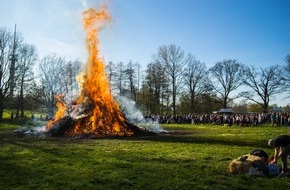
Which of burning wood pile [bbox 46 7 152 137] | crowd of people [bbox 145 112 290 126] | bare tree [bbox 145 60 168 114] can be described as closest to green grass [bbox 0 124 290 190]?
burning wood pile [bbox 46 7 152 137]

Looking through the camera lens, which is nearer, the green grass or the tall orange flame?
the green grass

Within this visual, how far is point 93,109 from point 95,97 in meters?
1.34

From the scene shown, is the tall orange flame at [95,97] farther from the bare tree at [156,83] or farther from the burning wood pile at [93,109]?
the bare tree at [156,83]

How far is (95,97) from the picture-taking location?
3231 centimetres

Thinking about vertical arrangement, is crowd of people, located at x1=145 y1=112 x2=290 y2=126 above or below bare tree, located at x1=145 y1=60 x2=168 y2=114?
below

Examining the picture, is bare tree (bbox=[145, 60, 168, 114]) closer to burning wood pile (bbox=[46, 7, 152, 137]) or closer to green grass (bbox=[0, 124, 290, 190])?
burning wood pile (bbox=[46, 7, 152, 137])

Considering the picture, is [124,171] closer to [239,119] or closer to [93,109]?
[93,109]

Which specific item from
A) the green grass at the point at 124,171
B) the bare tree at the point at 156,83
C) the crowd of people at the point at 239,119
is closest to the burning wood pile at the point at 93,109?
the green grass at the point at 124,171

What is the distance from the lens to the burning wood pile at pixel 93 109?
3009 cm

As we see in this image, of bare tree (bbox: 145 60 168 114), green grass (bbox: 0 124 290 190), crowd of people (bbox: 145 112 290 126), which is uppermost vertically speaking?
bare tree (bbox: 145 60 168 114)

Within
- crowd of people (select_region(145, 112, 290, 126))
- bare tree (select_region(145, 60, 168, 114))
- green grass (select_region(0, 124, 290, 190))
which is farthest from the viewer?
bare tree (select_region(145, 60, 168, 114))

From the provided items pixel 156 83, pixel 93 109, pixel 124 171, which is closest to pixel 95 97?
pixel 93 109

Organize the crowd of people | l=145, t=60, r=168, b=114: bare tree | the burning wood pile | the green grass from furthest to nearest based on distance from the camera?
l=145, t=60, r=168, b=114: bare tree < the crowd of people < the burning wood pile < the green grass

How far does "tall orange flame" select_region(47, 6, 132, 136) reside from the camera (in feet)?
99.8
